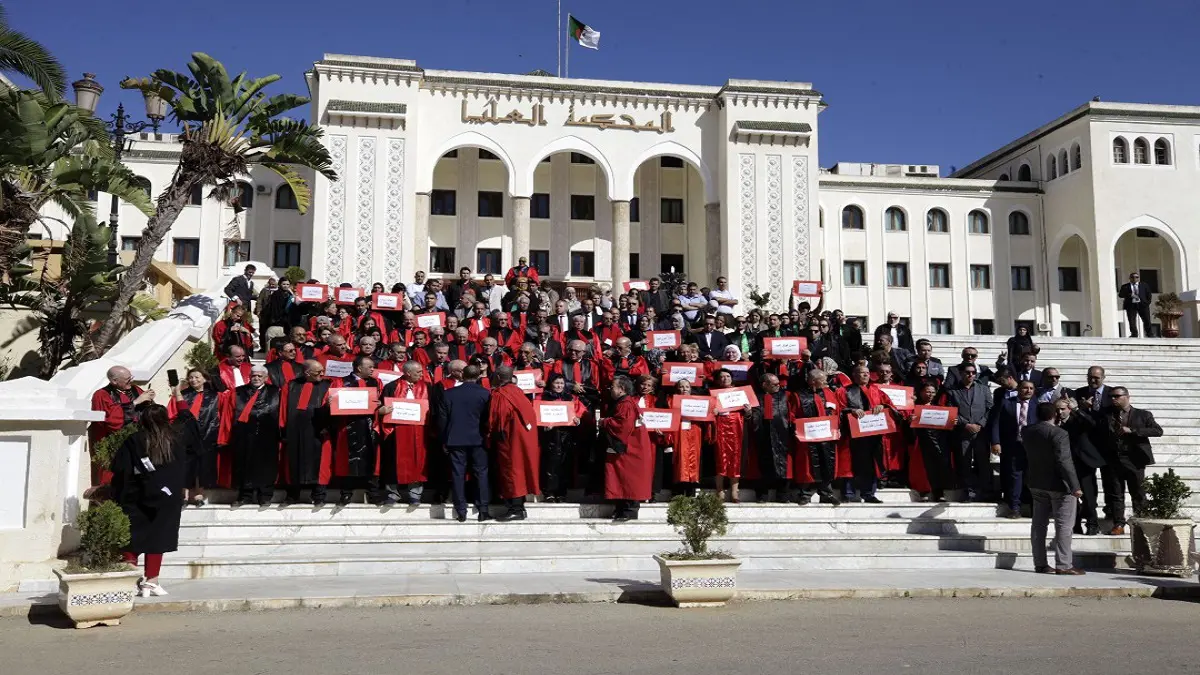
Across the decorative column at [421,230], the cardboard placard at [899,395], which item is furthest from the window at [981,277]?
the cardboard placard at [899,395]

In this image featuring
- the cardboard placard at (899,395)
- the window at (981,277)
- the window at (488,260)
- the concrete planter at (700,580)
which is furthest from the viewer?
the window at (981,277)

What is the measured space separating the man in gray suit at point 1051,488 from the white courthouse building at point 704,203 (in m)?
19.1

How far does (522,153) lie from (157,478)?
2242 cm

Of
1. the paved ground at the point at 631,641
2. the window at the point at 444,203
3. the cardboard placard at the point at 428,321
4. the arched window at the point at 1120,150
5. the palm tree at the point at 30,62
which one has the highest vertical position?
the arched window at the point at 1120,150

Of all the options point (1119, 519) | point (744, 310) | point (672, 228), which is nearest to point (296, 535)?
point (1119, 519)

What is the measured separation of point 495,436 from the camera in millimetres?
10406

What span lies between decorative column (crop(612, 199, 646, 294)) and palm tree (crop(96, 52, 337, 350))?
570 inches

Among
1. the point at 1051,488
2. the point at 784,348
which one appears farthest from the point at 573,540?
the point at 1051,488

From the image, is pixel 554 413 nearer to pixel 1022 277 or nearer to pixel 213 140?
pixel 213 140

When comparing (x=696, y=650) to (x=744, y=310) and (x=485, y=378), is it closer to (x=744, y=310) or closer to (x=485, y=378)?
(x=485, y=378)

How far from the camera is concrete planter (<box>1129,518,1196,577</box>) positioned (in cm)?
927

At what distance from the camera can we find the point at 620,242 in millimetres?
29766

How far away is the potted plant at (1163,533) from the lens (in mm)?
9281

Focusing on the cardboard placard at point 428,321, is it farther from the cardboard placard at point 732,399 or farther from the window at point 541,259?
the window at point 541,259
